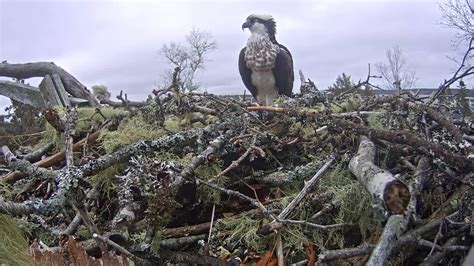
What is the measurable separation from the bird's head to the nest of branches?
337 cm

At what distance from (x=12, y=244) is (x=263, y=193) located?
1003 millimetres

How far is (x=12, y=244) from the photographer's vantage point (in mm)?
1883

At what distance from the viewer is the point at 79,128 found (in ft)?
10.0

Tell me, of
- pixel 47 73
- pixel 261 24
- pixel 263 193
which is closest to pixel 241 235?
pixel 263 193

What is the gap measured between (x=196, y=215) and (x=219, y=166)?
240 mm

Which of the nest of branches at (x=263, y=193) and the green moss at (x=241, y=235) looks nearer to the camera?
the nest of branches at (x=263, y=193)

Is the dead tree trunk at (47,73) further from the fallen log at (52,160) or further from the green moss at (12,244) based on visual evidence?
the green moss at (12,244)

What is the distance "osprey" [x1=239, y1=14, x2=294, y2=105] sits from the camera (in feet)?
18.5

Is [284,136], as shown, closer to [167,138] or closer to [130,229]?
[167,138]

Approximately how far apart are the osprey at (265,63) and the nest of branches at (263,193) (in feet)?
9.94

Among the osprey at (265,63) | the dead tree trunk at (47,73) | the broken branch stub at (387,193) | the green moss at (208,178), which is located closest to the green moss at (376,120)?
the green moss at (208,178)

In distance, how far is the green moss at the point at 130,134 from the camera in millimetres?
2496

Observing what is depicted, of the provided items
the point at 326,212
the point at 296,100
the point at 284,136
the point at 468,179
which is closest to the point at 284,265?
the point at 326,212

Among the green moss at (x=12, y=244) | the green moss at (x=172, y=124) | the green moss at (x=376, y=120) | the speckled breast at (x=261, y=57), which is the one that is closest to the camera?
the green moss at (x=12, y=244)
